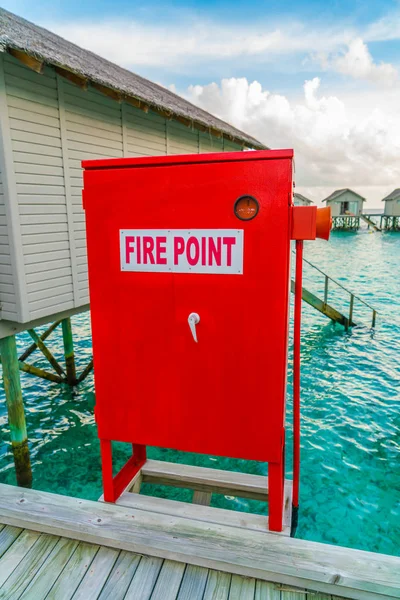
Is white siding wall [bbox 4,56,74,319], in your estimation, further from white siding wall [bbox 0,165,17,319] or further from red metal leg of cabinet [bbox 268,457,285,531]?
red metal leg of cabinet [bbox 268,457,285,531]

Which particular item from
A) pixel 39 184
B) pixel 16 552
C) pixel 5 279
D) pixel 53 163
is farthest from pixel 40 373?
pixel 16 552

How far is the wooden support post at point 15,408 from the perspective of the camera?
604 cm

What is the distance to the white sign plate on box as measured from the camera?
2.53 metres

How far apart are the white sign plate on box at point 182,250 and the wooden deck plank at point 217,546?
1.71 meters

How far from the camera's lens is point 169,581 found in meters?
2.43

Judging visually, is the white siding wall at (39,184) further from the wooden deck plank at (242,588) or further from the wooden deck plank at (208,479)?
the wooden deck plank at (242,588)

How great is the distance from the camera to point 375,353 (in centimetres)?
1200

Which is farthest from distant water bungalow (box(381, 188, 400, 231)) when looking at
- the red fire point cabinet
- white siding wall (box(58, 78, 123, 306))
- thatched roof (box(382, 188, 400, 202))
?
the red fire point cabinet

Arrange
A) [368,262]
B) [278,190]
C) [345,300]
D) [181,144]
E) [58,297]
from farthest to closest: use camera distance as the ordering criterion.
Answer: [368,262], [345,300], [181,144], [58,297], [278,190]

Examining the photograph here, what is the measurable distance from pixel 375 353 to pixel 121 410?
1071cm

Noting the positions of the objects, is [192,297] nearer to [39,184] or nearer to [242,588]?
[242,588]

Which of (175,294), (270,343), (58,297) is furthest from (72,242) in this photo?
(270,343)

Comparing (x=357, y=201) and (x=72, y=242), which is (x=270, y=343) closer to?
(x=72, y=242)

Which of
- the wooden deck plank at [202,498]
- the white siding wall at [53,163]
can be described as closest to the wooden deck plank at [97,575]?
the wooden deck plank at [202,498]
